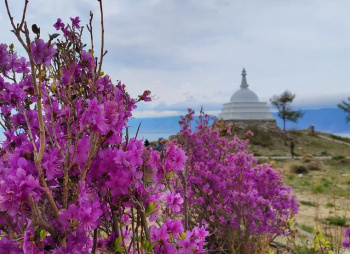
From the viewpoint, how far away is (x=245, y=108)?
4044cm

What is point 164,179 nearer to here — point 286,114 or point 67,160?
point 67,160

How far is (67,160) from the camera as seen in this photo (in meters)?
1.50

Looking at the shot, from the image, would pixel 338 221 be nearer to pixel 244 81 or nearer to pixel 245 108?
pixel 245 108

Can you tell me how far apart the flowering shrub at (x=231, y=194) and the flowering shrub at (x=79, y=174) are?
3121 mm

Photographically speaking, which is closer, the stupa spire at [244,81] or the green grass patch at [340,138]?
the green grass patch at [340,138]

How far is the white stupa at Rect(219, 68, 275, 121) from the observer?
39.1 metres

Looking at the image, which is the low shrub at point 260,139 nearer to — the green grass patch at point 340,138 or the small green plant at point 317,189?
the green grass patch at point 340,138

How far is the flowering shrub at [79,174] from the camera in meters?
1.46

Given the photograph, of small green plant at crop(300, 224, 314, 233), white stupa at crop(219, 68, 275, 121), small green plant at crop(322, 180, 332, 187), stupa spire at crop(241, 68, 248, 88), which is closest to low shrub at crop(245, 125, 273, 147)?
white stupa at crop(219, 68, 275, 121)

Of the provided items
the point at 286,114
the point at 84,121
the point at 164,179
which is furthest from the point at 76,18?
the point at 286,114

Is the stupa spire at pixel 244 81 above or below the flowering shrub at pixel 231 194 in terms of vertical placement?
above

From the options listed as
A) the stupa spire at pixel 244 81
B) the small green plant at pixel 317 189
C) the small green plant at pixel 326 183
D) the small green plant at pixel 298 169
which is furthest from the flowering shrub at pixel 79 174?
the stupa spire at pixel 244 81

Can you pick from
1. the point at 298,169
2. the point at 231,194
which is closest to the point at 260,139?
the point at 298,169

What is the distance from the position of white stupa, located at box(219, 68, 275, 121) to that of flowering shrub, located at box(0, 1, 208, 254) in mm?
35194
